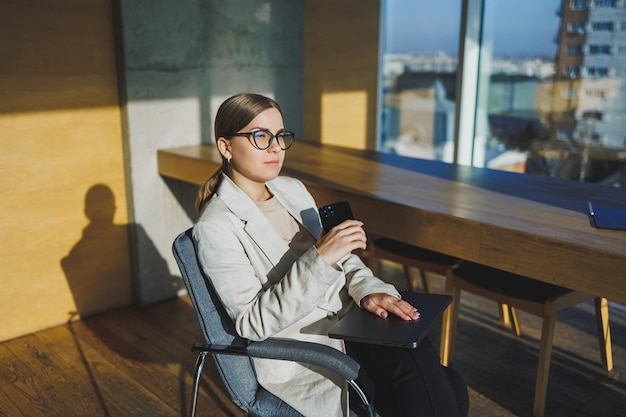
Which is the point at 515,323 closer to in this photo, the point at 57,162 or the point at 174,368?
the point at 174,368

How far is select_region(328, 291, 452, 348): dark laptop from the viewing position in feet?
4.94

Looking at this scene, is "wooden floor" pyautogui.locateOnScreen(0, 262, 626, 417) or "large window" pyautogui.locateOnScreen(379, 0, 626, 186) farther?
"large window" pyautogui.locateOnScreen(379, 0, 626, 186)

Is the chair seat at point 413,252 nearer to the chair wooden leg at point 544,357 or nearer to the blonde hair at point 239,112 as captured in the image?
the chair wooden leg at point 544,357

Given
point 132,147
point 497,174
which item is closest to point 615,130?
point 497,174

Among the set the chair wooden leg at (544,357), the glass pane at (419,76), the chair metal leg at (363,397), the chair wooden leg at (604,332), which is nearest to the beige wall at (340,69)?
the glass pane at (419,76)

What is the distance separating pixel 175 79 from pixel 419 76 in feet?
7.47

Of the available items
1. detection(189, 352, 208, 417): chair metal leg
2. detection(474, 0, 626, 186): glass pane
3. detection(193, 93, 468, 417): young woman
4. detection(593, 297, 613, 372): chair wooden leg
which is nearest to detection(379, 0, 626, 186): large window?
detection(474, 0, 626, 186): glass pane

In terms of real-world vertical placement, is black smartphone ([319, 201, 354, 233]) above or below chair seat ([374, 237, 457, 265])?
above

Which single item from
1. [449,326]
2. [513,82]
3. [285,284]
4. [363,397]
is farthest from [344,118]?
[363,397]

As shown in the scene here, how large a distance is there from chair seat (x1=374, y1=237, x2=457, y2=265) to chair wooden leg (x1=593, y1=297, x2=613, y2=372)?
25.3 inches

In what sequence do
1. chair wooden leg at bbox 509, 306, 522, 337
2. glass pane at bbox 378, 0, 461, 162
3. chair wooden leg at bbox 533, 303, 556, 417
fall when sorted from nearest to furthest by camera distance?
chair wooden leg at bbox 533, 303, 556, 417 → chair wooden leg at bbox 509, 306, 522, 337 → glass pane at bbox 378, 0, 461, 162

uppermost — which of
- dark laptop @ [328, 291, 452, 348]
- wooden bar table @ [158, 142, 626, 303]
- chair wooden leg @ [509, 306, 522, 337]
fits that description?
wooden bar table @ [158, 142, 626, 303]

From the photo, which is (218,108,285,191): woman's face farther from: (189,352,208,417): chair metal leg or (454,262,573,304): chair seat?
(454,262,573,304): chair seat

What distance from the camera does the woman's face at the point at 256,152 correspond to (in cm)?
176
